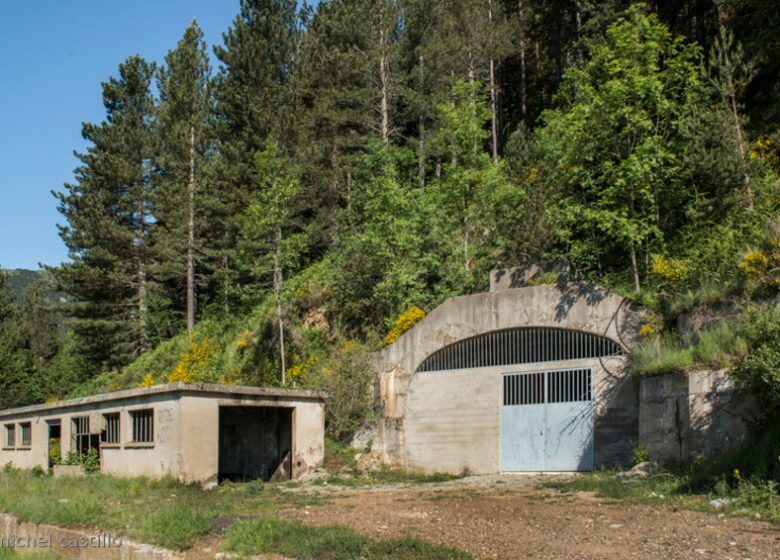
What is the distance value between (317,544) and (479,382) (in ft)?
40.8

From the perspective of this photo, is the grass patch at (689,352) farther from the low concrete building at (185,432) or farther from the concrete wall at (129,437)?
the concrete wall at (129,437)

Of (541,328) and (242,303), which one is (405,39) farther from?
(541,328)

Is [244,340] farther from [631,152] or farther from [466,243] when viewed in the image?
[631,152]

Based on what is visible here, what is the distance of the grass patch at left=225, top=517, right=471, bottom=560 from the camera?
9.82m

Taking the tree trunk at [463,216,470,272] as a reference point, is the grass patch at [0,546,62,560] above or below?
below

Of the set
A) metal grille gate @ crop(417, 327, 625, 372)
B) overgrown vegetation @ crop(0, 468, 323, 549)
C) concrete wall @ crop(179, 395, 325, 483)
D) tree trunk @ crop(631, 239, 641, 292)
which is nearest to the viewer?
overgrown vegetation @ crop(0, 468, 323, 549)

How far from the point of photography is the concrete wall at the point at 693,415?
596 inches

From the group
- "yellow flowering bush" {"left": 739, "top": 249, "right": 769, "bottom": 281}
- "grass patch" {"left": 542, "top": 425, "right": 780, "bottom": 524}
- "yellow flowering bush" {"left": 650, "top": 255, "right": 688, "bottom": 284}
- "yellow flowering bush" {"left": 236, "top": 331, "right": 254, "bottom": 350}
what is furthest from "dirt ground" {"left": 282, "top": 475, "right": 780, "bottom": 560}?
"yellow flowering bush" {"left": 236, "top": 331, "right": 254, "bottom": 350}

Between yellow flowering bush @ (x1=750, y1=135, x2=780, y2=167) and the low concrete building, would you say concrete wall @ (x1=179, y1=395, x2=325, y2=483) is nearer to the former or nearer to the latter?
the low concrete building

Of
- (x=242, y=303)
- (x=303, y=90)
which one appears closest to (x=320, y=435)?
(x=242, y=303)

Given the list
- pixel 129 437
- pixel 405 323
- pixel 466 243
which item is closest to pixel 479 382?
pixel 405 323

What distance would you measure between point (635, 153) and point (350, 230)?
1417cm

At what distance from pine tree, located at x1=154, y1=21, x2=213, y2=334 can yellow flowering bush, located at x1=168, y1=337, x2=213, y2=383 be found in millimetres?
3447

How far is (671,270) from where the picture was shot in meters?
19.9
